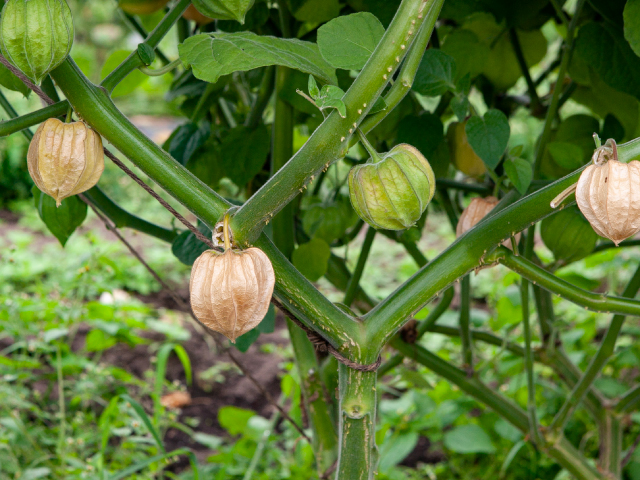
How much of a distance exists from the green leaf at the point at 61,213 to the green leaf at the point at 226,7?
248 mm

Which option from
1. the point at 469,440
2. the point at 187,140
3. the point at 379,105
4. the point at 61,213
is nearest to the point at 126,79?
the point at 187,140

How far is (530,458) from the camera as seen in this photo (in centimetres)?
115

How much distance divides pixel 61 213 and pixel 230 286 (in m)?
0.29

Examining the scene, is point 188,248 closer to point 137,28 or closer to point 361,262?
point 361,262

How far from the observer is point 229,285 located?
376 mm

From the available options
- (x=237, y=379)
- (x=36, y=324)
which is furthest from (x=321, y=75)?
(x=237, y=379)

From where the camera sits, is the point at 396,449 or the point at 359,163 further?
the point at 396,449

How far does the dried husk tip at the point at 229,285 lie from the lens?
1.23 ft

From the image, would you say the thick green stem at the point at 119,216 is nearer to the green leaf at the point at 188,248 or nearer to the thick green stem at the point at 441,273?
the green leaf at the point at 188,248

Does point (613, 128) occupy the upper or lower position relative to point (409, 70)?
upper

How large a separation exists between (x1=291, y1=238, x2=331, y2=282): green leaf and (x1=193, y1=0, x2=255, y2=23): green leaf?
291 mm

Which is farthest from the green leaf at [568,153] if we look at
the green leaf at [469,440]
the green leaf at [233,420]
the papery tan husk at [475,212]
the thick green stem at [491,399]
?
the green leaf at [233,420]

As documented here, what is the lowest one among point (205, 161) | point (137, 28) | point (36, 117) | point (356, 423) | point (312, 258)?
point (356, 423)

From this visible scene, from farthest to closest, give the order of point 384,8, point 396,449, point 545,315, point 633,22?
1. point 396,449
2. point 545,315
3. point 384,8
4. point 633,22
